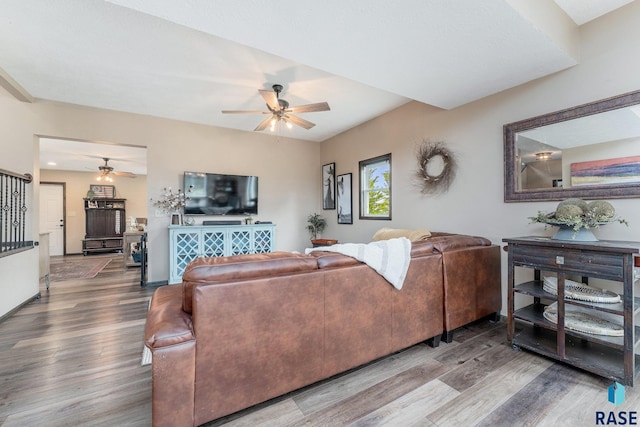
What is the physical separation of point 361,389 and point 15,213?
14.1 ft

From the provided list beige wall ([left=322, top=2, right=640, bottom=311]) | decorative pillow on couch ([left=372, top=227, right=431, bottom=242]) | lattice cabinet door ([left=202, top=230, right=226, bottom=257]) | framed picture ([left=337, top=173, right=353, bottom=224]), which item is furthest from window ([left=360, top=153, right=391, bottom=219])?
lattice cabinet door ([left=202, top=230, right=226, bottom=257])

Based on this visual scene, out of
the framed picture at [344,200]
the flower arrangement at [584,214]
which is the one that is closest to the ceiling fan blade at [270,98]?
the framed picture at [344,200]

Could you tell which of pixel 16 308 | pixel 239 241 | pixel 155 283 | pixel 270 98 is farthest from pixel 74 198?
pixel 270 98

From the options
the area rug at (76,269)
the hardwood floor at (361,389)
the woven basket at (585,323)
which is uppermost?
the woven basket at (585,323)

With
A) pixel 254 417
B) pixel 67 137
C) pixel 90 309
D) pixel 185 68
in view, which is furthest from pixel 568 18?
pixel 67 137

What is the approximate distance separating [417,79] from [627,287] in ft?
7.18

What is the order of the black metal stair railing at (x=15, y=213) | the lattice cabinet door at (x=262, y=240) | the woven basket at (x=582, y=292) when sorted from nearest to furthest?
the woven basket at (x=582, y=292) < the black metal stair railing at (x=15, y=213) < the lattice cabinet door at (x=262, y=240)

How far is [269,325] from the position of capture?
147 centimetres

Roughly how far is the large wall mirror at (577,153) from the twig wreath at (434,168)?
637 millimetres

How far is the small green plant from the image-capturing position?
18.6 feet

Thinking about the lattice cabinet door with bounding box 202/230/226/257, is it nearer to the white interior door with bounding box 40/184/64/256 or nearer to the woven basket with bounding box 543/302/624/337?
the woven basket with bounding box 543/302/624/337

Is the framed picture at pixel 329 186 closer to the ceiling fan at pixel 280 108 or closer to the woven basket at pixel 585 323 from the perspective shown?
the ceiling fan at pixel 280 108

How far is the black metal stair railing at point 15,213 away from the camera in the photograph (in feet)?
9.73

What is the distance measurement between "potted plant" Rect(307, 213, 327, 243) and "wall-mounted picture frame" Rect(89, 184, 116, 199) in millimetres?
6754
